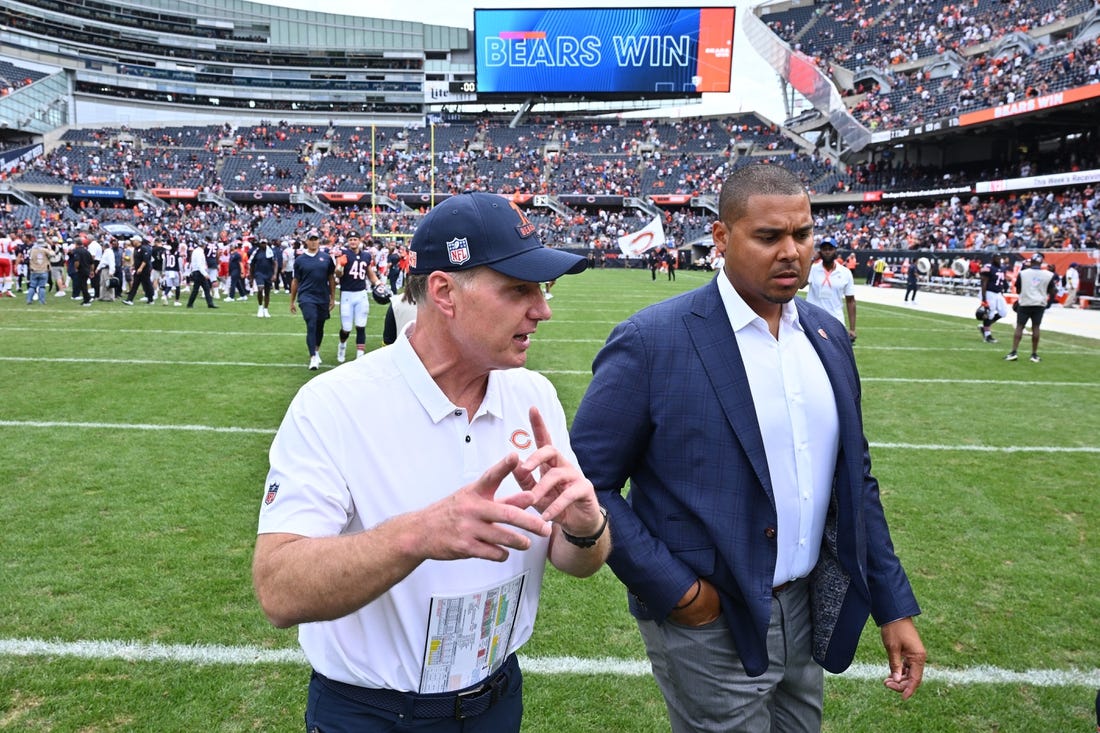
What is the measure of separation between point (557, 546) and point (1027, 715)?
9.69 ft

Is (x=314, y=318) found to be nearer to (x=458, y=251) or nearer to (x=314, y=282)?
(x=314, y=282)

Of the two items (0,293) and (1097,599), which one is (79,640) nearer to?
(1097,599)

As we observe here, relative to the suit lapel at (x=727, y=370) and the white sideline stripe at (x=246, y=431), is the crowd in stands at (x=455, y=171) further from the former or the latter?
the suit lapel at (x=727, y=370)

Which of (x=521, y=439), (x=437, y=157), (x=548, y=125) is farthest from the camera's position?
(x=548, y=125)

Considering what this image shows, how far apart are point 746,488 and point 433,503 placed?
1015mm

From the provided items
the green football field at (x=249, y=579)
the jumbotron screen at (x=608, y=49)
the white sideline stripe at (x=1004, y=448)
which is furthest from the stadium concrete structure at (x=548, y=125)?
the green football field at (x=249, y=579)

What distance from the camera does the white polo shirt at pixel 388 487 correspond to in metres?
1.57

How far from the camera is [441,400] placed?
1698 mm

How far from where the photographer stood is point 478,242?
177 cm

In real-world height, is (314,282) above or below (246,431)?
above

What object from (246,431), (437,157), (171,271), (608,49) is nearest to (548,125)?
(608,49)

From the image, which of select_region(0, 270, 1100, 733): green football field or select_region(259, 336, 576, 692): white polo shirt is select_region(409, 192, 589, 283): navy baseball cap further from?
select_region(0, 270, 1100, 733): green football field

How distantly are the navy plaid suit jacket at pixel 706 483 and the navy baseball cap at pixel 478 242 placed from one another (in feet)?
1.93

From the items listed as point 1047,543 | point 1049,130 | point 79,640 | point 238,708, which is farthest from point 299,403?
point 1049,130
